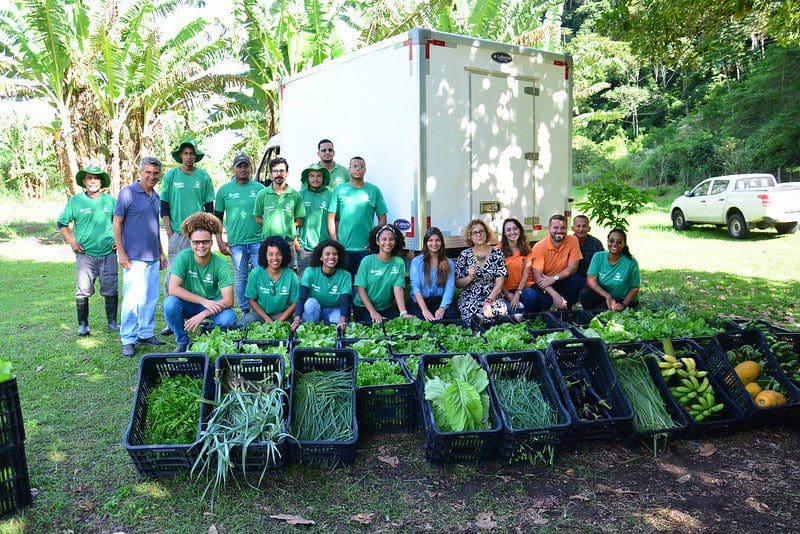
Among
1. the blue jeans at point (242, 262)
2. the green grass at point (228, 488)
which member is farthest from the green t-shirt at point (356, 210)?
the green grass at point (228, 488)

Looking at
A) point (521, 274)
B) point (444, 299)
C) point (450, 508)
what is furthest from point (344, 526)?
point (521, 274)

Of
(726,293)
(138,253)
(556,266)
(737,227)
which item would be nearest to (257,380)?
(138,253)

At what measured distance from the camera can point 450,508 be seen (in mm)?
3609

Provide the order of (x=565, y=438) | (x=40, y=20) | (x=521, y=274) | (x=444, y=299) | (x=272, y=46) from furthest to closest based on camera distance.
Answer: (x=272, y=46) → (x=40, y=20) → (x=521, y=274) → (x=444, y=299) → (x=565, y=438)

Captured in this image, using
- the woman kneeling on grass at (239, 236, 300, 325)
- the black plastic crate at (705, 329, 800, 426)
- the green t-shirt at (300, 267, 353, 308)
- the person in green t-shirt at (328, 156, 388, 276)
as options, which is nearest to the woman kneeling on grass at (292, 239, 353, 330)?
the green t-shirt at (300, 267, 353, 308)

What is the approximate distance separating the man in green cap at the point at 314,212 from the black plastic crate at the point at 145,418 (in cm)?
355

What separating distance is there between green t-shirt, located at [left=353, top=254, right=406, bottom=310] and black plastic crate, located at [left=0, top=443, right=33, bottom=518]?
372cm

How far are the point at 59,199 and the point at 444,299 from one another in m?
28.1

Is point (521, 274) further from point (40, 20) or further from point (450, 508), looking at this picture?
point (40, 20)

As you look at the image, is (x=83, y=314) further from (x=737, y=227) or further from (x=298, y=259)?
(x=737, y=227)

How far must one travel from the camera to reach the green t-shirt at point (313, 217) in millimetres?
7832

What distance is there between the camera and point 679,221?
19641mm

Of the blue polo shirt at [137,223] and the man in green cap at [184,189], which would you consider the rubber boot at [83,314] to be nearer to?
the man in green cap at [184,189]

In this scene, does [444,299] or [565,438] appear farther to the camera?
[444,299]
